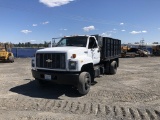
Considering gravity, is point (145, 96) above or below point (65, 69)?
below

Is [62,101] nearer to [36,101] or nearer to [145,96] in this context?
[36,101]

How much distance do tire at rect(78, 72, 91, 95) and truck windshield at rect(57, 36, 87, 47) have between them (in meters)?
1.67

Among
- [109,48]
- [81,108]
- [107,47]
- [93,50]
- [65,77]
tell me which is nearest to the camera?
[81,108]

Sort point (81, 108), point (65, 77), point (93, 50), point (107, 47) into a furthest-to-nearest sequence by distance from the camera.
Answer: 1. point (107, 47)
2. point (93, 50)
3. point (65, 77)
4. point (81, 108)

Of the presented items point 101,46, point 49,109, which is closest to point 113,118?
point 49,109

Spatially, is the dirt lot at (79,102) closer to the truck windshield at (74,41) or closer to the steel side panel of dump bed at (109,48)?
the steel side panel of dump bed at (109,48)

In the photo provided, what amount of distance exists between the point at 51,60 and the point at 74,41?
2.06m

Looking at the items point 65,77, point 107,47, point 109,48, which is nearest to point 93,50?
point 107,47

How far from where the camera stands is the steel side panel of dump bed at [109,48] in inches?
497

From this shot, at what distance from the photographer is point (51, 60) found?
945 cm

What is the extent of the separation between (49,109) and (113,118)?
2015 mm

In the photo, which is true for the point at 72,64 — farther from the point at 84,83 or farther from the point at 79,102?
the point at 79,102

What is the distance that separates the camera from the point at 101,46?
12.3 meters

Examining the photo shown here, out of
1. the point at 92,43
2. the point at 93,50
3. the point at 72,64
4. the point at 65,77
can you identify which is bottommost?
the point at 65,77
